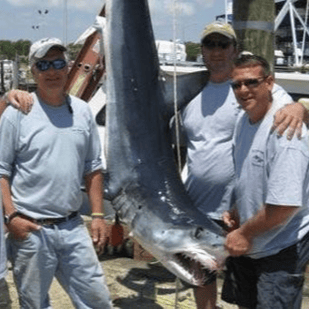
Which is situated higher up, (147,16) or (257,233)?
(147,16)

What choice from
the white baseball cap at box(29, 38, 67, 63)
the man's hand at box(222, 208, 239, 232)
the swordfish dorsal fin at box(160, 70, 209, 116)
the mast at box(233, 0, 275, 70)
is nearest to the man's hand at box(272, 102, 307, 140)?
the man's hand at box(222, 208, 239, 232)

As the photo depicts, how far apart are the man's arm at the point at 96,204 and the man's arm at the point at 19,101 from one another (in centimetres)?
46

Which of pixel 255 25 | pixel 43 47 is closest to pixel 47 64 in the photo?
pixel 43 47

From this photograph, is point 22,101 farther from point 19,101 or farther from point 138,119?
point 138,119

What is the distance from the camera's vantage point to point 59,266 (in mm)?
2523

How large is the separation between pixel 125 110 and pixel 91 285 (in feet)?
2.82

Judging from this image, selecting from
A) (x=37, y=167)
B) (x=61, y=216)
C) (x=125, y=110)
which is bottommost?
(x=61, y=216)

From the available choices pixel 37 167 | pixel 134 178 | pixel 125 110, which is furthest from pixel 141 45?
pixel 37 167

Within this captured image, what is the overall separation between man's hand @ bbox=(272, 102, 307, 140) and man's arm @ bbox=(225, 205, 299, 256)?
10.1 inches

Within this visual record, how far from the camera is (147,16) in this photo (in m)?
2.89

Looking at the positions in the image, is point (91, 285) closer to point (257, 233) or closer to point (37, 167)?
point (37, 167)

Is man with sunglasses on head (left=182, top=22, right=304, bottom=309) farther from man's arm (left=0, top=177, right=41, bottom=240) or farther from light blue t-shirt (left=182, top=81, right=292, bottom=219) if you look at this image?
man's arm (left=0, top=177, right=41, bottom=240)

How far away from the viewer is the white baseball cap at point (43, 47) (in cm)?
239

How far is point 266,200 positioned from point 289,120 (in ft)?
0.96
